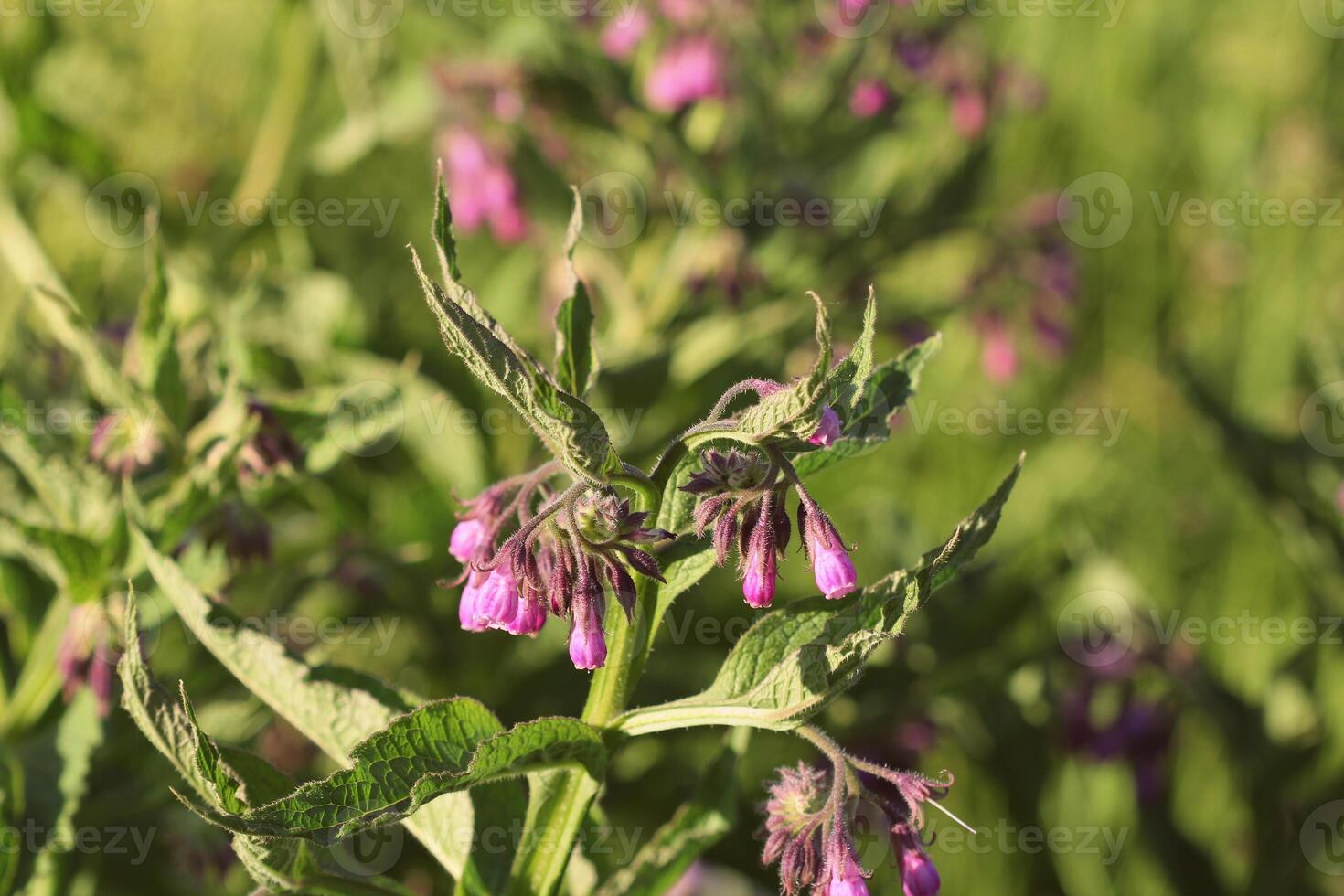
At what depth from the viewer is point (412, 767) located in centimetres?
130

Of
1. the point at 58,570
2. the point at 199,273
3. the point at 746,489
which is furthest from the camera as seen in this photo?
the point at 199,273

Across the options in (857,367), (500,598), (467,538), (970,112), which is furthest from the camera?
(970,112)

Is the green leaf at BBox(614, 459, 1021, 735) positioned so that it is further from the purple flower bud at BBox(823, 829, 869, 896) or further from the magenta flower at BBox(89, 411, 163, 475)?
the magenta flower at BBox(89, 411, 163, 475)

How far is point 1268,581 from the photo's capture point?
13.2 feet

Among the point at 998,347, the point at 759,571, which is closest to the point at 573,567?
the point at 759,571

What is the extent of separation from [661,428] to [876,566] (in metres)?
0.67

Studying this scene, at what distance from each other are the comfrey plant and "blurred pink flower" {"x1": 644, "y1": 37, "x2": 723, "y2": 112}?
5.85 feet

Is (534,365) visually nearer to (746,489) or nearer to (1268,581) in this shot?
(746,489)

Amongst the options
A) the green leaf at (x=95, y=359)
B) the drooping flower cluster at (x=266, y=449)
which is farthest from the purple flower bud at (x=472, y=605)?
the green leaf at (x=95, y=359)

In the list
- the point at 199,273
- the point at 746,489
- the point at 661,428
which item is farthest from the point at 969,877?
the point at 199,273

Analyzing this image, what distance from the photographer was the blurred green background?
2.70m

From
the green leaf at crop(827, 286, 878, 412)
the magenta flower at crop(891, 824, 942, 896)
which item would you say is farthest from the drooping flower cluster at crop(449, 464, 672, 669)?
the magenta flower at crop(891, 824, 942, 896)

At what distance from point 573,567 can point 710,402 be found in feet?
4.95

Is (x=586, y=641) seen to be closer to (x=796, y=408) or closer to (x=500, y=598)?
(x=500, y=598)
